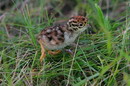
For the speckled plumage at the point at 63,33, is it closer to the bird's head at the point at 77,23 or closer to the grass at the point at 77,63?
the bird's head at the point at 77,23

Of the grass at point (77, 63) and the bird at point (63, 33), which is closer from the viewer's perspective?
the grass at point (77, 63)

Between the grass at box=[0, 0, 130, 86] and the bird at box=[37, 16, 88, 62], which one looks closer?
the grass at box=[0, 0, 130, 86]

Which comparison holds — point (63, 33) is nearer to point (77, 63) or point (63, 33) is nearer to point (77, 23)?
point (77, 23)

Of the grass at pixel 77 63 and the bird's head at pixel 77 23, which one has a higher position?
the bird's head at pixel 77 23

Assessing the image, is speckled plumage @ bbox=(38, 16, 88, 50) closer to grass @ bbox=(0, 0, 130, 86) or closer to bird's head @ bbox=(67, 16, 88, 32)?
bird's head @ bbox=(67, 16, 88, 32)

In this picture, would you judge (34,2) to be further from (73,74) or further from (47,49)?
(73,74)

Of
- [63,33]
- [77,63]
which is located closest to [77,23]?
[63,33]

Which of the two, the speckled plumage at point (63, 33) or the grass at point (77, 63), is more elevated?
the speckled plumage at point (63, 33)

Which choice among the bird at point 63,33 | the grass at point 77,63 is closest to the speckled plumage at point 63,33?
the bird at point 63,33

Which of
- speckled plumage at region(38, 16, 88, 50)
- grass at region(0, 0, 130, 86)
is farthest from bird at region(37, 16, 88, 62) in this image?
grass at region(0, 0, 130, 86)
